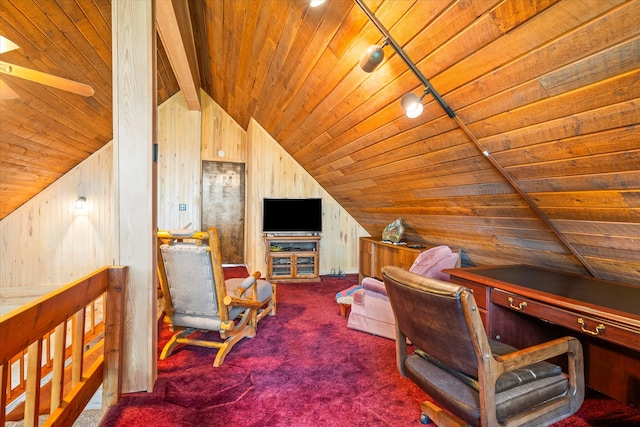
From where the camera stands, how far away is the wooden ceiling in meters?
1.30

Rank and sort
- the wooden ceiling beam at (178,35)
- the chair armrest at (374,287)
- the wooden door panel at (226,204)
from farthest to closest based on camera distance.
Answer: the wooden door panel at (226,204) → the chair armrest at (374,287) → the wooden ceiling beam at (178,35)

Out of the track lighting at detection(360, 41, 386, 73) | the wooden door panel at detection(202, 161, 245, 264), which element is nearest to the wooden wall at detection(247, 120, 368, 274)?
the wooden door panel at detection(202, 161, 245, 264)

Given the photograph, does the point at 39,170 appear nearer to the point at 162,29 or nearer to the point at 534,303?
the point at 162,29

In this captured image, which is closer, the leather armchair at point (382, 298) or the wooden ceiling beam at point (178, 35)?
the wooden ceiling beam at point (178, 35)

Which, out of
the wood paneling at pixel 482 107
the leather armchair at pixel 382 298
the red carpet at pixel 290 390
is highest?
the wood paneling at pixel 482 107

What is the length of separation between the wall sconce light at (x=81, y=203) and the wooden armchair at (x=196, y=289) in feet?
11.1

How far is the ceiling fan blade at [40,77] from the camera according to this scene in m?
1.71

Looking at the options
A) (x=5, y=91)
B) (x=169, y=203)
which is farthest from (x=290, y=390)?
(x=169, y=203)

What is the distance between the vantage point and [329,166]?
13.6 ft

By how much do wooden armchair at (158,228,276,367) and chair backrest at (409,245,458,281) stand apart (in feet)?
4.94

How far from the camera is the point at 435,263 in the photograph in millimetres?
2520

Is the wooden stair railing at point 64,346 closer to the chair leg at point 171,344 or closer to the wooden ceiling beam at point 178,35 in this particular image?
the chair leg at point 171,344

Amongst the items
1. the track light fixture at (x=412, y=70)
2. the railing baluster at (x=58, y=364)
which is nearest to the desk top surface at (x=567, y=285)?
A: the track light fixture at (x=412, y=70)

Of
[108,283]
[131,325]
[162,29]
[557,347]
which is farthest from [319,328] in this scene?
[162,29]
